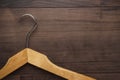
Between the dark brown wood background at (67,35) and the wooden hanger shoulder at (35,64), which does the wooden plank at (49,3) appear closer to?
the dark brown wood background at (67,35)

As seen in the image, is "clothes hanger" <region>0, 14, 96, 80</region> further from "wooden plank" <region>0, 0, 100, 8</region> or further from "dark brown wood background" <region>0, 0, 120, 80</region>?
"wooden plank" <region>0, 0, 100, 8</region>

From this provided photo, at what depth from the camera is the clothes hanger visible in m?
1.20

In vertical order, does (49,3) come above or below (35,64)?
above

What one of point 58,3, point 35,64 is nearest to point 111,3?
point 58,3

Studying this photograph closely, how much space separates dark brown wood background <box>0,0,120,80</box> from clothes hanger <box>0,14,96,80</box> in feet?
0.16

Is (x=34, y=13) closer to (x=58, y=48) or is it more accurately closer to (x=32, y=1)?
→ (x=32, y=1)

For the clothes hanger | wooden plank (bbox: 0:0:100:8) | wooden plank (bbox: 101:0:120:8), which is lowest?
the clothes hanger

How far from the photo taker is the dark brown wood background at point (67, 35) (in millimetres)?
1272

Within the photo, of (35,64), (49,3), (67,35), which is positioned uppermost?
(49,3)

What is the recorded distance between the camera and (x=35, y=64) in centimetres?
122

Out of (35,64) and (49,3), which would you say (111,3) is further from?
(35,64)

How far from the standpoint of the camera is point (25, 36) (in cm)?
127

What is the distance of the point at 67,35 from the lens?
1.28 meters

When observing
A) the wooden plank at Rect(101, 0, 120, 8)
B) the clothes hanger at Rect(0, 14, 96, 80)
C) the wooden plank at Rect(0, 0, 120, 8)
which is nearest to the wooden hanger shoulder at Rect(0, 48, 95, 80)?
the clothes hanger at Rect(0, 14, 96, 80)
